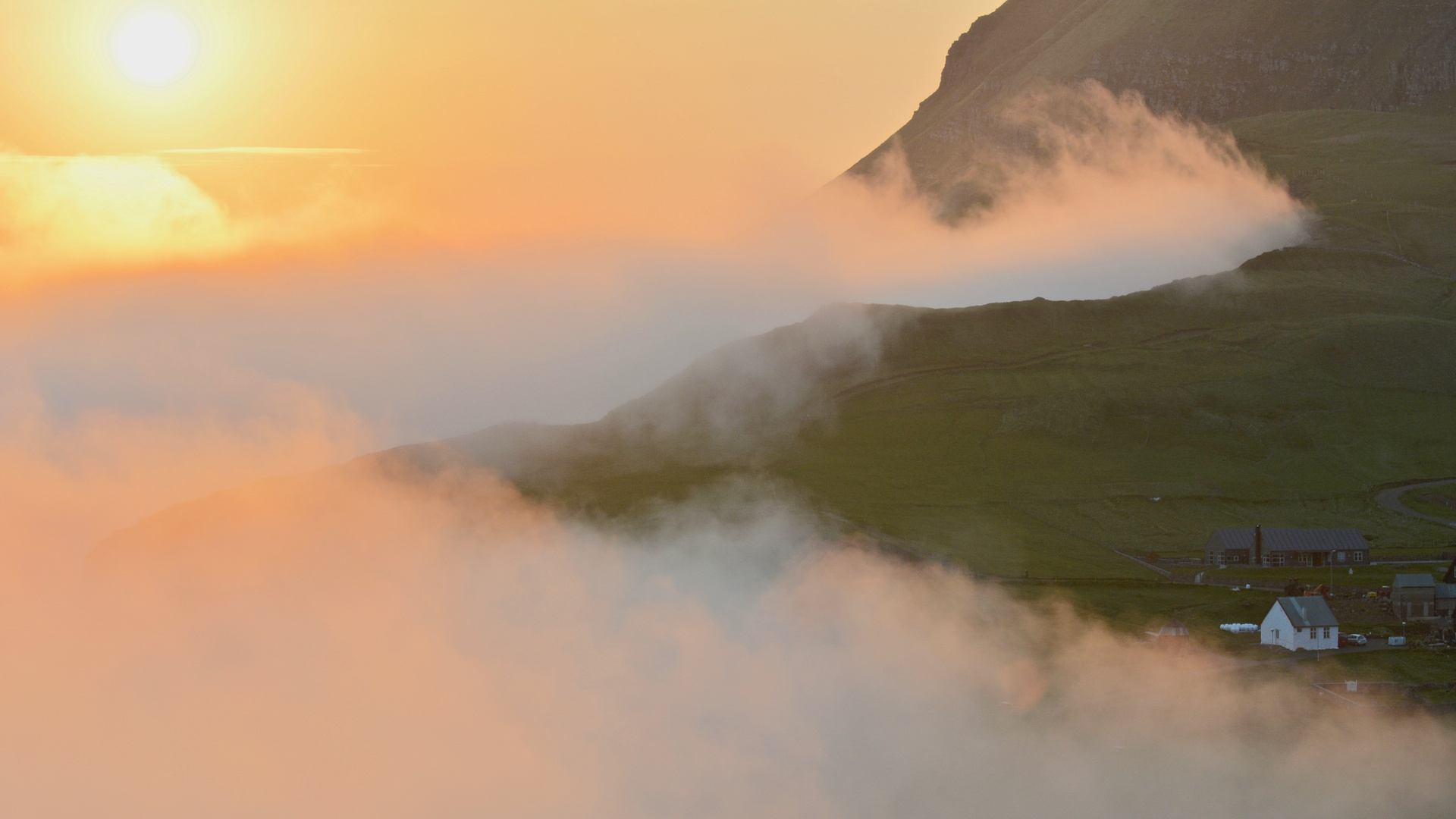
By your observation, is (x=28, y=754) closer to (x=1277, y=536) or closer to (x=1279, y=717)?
(x=1279, y=717)

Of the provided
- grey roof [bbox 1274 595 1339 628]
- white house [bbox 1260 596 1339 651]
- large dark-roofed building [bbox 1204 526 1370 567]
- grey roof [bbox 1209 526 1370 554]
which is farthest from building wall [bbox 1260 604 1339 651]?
grey roof [bbox 1209 526 1370 554]

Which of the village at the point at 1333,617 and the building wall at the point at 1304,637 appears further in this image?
the building wall at the point at 1304,637

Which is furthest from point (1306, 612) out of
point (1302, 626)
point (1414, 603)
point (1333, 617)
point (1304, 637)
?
point (1414, 603)

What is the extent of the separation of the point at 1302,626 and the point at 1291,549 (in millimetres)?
40091

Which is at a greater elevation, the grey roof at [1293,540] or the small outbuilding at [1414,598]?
the grey roof at [1293,540]

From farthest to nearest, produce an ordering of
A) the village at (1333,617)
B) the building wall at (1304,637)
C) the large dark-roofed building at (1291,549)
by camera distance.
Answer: the large dark-roofed building at (1291,549) → the building wall at (1304,637) → the village at (1333,617)

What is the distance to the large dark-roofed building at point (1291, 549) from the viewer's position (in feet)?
580

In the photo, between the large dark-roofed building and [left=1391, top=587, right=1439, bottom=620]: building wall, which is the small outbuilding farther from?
the large dark-roofed building

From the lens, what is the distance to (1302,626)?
139375mm

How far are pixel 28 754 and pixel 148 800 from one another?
29518mm

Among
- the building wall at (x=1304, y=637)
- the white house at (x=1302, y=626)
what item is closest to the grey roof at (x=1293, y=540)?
the white house at (x=1302, y=626)

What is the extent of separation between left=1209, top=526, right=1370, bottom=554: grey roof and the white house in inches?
1447

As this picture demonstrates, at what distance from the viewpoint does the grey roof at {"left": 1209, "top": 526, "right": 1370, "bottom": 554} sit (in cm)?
17712

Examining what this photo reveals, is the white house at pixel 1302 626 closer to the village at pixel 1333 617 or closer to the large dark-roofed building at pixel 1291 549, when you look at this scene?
the village at pixel 1333 617
